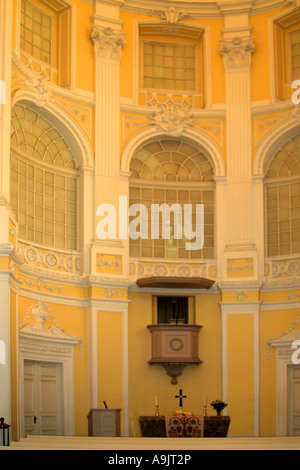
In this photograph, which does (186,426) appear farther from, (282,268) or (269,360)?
(282,268)

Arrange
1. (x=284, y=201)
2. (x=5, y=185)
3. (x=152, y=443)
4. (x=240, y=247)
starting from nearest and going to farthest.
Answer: (x=152, y=443) < (x=5, y=185) < (x=240, y=247) < (x=284, y=201)

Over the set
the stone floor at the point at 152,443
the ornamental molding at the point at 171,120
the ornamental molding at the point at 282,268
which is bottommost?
the stone floor at the point at 152,443

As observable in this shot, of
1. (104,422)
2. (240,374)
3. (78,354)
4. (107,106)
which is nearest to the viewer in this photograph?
(104,422)

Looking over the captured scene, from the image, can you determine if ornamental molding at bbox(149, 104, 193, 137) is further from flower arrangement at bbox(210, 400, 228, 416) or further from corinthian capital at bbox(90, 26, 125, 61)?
flower arrangement at bbox(210, 400, 228, 416)

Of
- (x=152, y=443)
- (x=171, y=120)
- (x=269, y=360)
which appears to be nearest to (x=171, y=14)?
(x=171, y=120)

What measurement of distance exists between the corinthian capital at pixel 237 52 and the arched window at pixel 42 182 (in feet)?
17.7

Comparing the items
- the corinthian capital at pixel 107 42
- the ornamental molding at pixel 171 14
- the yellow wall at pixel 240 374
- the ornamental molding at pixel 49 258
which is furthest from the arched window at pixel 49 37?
the yellow wall at pixel 240 374

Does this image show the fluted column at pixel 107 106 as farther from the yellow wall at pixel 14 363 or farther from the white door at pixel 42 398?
the yellow wall at pixel 14 363

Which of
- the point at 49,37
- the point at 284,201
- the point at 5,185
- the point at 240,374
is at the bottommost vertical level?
the point at 240,374

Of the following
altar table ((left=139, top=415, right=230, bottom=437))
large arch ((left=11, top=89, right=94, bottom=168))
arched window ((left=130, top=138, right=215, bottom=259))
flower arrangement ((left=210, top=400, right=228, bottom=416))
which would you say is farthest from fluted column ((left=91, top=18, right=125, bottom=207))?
altar table ((left=139, top=415, right=230, bottom=437))

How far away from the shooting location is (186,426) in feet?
82.7

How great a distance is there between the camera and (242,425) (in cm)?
2825

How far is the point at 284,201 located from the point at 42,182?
6.88 m

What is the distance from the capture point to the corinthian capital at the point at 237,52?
99.7 feet
